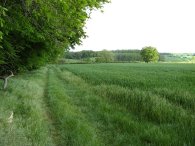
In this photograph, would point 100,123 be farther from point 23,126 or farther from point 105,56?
point 105,56

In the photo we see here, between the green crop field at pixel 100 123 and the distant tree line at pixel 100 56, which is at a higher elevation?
the green crop field at pixel 100 123

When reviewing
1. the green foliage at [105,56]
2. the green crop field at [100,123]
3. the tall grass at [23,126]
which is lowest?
the green foliage at [105,56]

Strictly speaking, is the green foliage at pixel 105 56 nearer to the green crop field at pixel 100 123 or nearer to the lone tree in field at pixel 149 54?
the lone tree in field at pixel 149 54

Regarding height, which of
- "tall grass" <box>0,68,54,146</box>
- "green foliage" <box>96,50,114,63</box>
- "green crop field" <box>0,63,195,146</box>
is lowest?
"green foliage" <box>96,50,114,63</box>

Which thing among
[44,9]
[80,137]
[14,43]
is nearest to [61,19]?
[44,9]

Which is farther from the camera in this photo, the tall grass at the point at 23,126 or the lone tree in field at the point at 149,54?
the lone tree in field at the point at 149,54

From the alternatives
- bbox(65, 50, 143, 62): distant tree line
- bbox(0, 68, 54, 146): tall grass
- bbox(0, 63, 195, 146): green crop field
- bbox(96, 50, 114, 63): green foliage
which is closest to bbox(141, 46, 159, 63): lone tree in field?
bbox(65, 50, 143, 62): distant tree line

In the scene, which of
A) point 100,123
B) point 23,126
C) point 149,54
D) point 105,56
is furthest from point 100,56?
point 23,126

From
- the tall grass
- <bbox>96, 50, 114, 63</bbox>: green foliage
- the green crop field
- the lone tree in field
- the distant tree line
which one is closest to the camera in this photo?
the tall grass

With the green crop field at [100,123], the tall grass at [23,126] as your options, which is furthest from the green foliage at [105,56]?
the tall grass at [23,126]

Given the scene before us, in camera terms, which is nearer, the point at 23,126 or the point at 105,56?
the point at 23,126

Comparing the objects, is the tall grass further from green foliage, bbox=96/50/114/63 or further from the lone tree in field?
green foliage, bbox=96/50/114/63

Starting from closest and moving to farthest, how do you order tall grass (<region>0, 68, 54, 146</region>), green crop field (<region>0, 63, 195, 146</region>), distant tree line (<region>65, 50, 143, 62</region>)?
tall grass (<region>0, 68, 54, 146</region>) < green crop field (<region>0, 63, 195, 146</region>) < distant tree line (<region>65, 50, 143, 62</region>)

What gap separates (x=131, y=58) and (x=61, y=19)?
7345 inches
